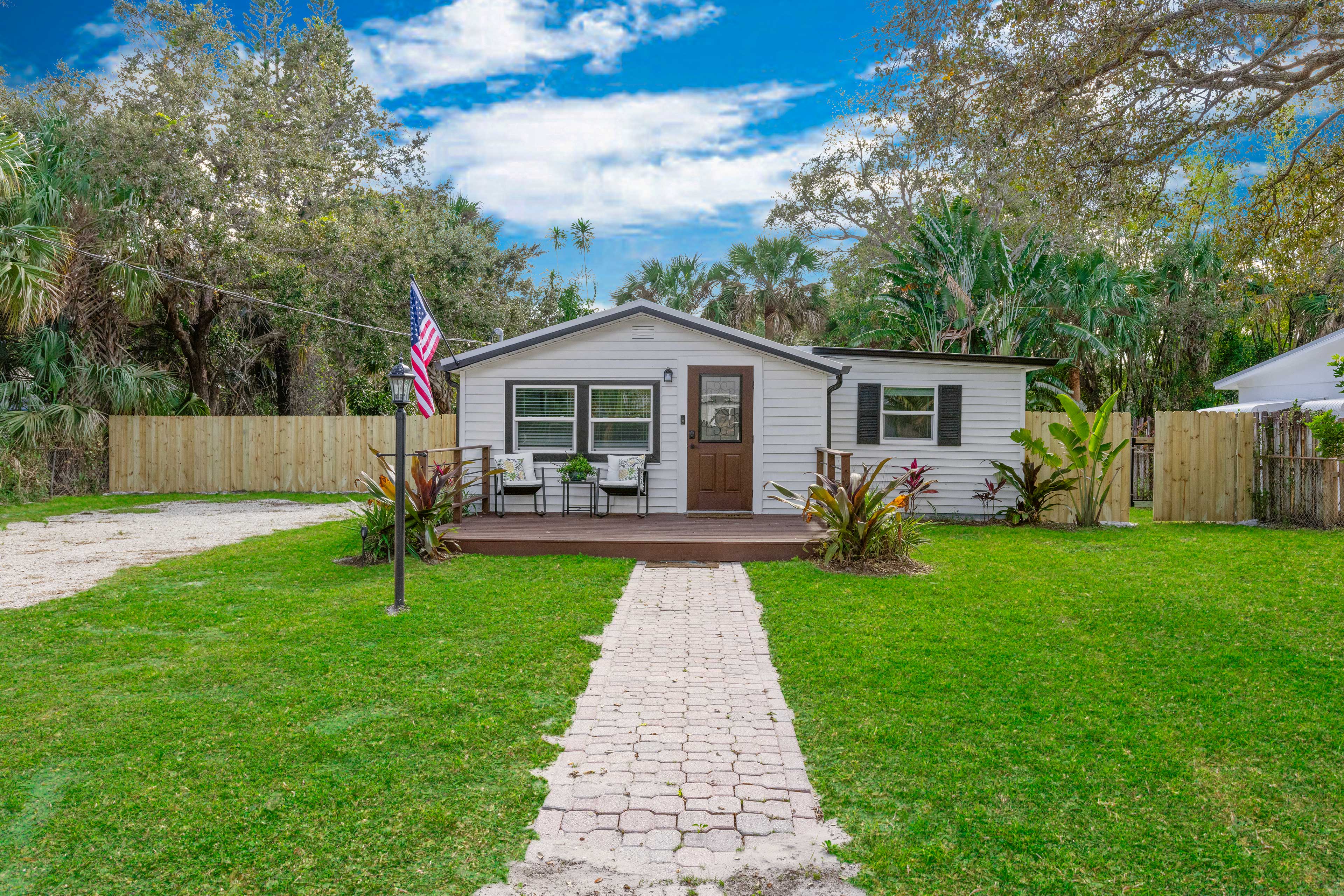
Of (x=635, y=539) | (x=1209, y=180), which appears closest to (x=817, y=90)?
(x=1209, y=180)

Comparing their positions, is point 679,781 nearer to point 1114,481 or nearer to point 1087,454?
point 1087,454

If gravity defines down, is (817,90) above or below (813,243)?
above

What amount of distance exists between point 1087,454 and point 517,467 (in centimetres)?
796

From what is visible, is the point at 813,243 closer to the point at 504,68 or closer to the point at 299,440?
the point at 504,68

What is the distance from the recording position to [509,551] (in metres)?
8.74

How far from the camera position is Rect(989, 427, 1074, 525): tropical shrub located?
445 inches

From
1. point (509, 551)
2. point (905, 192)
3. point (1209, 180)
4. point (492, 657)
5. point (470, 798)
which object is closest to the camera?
point (470, 798)

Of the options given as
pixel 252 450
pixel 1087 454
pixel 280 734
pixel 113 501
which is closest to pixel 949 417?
pixel 1087 454

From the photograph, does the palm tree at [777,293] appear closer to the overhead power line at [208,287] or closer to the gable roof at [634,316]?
the overhead power line at [208,287]

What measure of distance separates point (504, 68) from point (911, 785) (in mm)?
21323

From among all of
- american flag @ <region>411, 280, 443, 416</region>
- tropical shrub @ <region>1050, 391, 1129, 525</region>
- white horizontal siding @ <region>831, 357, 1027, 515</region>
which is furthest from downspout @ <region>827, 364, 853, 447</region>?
american flag @ <region>411, 280, 443, 416</region>

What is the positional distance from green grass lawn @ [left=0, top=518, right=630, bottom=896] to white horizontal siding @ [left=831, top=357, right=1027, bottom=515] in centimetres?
641

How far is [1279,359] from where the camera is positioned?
1524cm

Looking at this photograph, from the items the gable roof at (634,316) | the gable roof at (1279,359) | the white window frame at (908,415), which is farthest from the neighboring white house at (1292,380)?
the gable roof at (634,316)
